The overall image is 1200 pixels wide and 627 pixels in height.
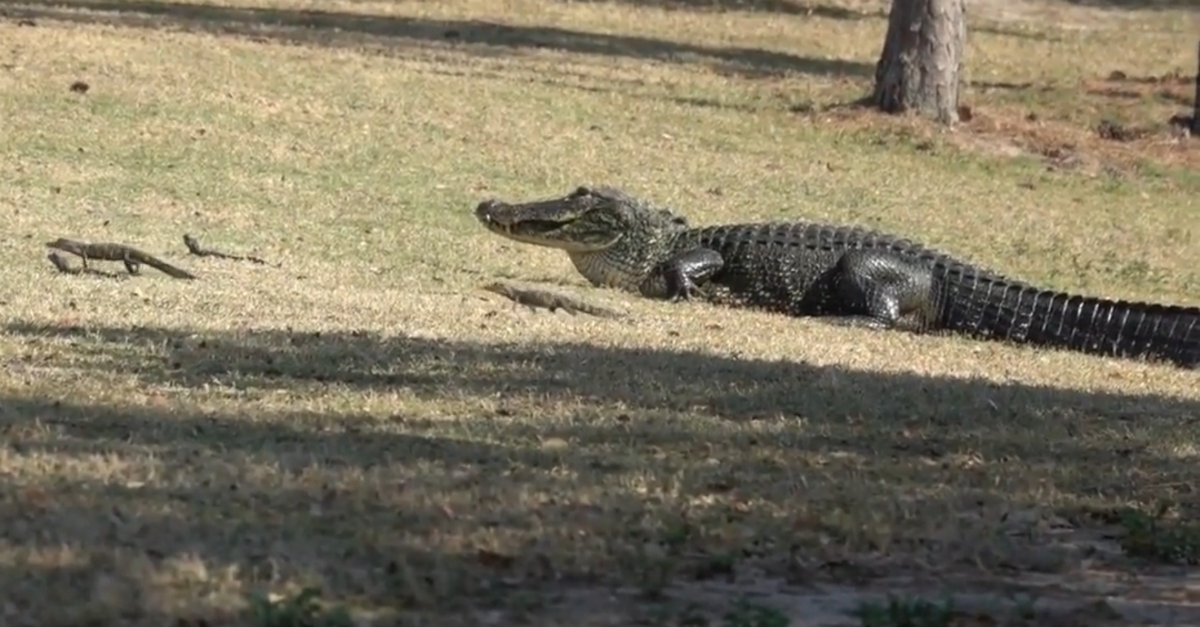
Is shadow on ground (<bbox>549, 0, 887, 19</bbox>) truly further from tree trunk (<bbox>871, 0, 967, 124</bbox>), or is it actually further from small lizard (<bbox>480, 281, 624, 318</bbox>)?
small lizard (<bbox>480, 281, 624, 318</bbox>)

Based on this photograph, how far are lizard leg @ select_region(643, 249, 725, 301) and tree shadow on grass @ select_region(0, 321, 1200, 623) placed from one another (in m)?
Result: 3.40

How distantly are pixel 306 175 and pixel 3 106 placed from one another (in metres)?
2.86

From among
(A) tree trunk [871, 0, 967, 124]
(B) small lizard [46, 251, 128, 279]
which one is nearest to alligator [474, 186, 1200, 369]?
(B) small lizard [46, 251, 128, 279]

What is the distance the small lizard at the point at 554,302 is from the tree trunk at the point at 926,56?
10520 millimetres

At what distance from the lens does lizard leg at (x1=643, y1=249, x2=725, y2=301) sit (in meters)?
13.8

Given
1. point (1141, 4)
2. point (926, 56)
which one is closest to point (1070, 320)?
point (926, 56)

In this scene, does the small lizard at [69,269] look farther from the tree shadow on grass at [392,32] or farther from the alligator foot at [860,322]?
the tree shadow on grass at [392,32]

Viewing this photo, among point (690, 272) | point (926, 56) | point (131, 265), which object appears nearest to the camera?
point (131, 265)

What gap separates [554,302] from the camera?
1242cm

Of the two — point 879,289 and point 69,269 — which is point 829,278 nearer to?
point 879,289

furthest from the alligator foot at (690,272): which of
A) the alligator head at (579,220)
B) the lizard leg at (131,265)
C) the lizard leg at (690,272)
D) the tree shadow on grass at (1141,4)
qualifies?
the tree shadow on grass at (1141,4)

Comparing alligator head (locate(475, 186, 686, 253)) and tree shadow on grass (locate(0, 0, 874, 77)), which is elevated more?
alligator head (locate(475, 186, 686, 253))

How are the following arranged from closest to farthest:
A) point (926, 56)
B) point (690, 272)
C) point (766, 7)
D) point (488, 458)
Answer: point (488, 458) < point (690, 272) < point (926, 56) < point (766, 7)

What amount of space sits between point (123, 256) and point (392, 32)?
45.2 feet
